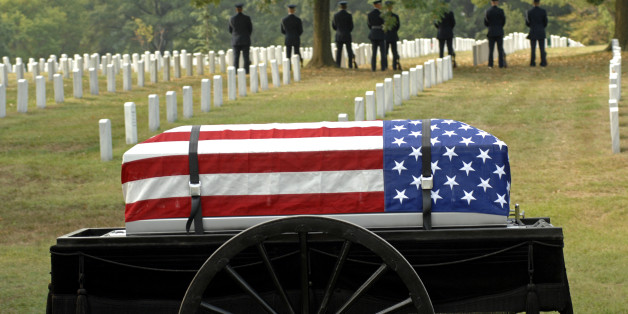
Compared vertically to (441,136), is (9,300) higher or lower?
lower

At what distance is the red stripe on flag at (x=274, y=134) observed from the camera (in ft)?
18.5

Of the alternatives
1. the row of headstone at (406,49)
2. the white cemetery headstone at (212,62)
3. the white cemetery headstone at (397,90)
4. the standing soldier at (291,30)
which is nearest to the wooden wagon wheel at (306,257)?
the white cemetery headstone at (397,90)

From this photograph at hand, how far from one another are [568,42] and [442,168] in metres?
70.2

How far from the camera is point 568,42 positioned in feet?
240

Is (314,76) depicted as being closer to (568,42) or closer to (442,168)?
(442,168)

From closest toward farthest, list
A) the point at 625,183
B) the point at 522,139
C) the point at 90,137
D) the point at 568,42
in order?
the point at 625,183, the point at 522,139, the point at 90,137, the point at 568,42

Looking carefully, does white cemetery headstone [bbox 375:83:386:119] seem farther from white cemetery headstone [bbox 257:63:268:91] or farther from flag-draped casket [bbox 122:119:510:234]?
flag-draped casket [bbox 122:119:510:234]

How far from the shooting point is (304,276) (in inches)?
196

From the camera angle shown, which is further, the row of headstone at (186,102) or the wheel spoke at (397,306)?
the row of headstone at (186,102)

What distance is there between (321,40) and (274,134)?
31.5 m

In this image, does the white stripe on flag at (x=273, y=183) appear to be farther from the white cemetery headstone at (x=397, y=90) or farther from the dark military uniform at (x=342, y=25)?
the dark military uniform at (x=342, y=25)

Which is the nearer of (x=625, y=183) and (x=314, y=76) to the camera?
(x=625, y=183)

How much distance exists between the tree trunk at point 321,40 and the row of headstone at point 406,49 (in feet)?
6.11

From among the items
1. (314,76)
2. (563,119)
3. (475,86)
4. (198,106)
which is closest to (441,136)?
(563,119)
